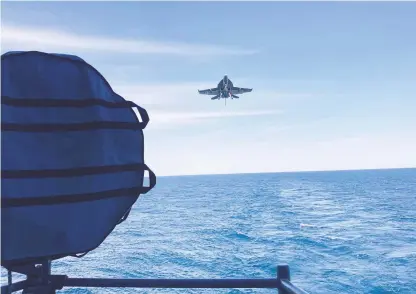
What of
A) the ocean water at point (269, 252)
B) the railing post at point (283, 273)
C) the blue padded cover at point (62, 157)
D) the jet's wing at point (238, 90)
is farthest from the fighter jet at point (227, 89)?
the blue padded cover at point (62, 157)

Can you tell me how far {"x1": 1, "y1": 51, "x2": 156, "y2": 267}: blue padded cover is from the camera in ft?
5.37

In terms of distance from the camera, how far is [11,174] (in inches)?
64.0

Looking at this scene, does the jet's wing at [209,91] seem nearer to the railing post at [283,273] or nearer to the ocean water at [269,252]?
the ocean water at [269,252]

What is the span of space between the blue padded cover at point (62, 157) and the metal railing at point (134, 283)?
0.45 m

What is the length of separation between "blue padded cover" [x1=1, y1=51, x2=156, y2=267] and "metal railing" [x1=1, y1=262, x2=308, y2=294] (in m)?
0.45

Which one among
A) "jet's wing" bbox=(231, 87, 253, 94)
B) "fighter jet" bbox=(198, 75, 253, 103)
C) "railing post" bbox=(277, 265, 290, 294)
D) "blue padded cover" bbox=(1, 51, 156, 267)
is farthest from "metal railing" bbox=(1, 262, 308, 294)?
"jet's wing" bbox=(231, 87, 253, 94)

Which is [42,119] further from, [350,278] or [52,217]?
[350,278]

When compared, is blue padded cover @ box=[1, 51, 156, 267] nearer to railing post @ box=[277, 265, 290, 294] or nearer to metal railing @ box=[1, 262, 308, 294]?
metal railing @ box=[1, 262, 308, 294]

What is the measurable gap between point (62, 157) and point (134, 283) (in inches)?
34.9

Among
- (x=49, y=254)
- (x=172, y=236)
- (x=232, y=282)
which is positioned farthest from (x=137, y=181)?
(x=172, y=236)

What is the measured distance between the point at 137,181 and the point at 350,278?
25846mm

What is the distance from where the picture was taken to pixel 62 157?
174cm

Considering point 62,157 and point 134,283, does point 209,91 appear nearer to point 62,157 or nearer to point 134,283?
point 134,283

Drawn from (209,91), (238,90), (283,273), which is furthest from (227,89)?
(283,273)
